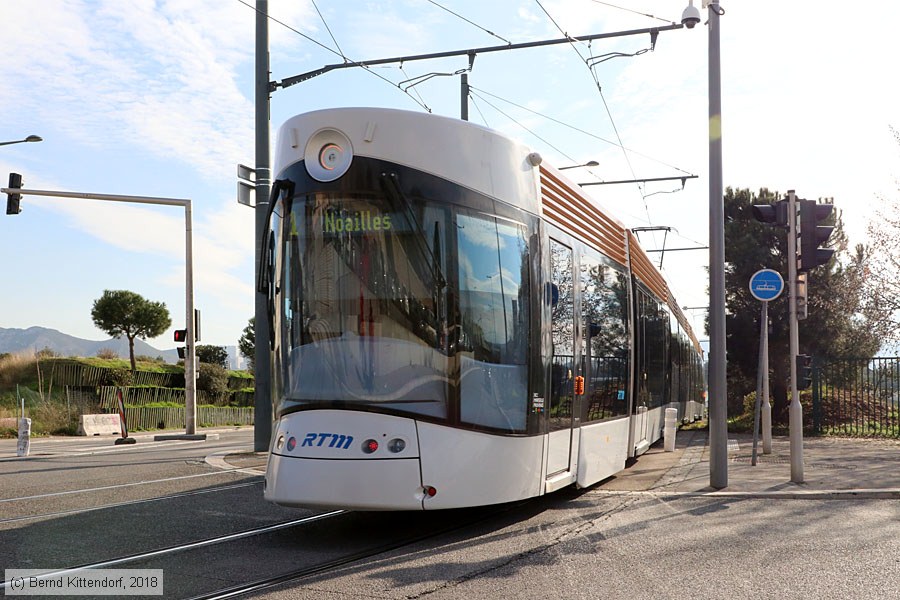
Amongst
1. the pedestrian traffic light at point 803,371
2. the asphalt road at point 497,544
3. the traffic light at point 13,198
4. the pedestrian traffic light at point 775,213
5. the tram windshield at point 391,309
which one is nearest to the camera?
the asphalt road at point 497,544

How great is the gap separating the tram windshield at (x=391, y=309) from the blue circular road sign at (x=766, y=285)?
6941mm

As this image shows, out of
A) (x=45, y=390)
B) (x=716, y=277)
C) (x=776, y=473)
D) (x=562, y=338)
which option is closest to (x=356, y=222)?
(x=562, y=338)

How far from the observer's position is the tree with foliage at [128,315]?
48969 mm

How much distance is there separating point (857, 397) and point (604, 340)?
526 inches

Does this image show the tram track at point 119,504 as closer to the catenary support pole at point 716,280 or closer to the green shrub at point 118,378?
the catenary support pole at point 716,280

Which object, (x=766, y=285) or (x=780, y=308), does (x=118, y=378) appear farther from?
(x=766, y=285)

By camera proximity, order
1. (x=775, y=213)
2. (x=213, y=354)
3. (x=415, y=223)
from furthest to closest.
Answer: (x=213, y=354) < (x=775, y=213) < (x=415, y=223)

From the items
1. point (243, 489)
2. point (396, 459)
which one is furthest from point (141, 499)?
point (396, 459)

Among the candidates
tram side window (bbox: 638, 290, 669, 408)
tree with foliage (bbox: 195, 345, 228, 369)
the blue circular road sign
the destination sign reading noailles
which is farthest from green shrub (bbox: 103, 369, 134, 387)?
the destination sign reading noailles

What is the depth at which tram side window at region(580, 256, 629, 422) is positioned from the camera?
10383 millimetres

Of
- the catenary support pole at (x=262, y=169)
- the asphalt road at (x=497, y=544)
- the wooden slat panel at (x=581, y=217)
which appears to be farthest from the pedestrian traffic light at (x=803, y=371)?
the catenary support pole at (x=262, y=169)

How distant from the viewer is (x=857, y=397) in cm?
2188

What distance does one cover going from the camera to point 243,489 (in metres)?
11.2

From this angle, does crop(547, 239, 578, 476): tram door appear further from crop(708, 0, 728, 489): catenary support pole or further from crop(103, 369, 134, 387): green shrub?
crop(103, 369, 134, 387): green shrub
